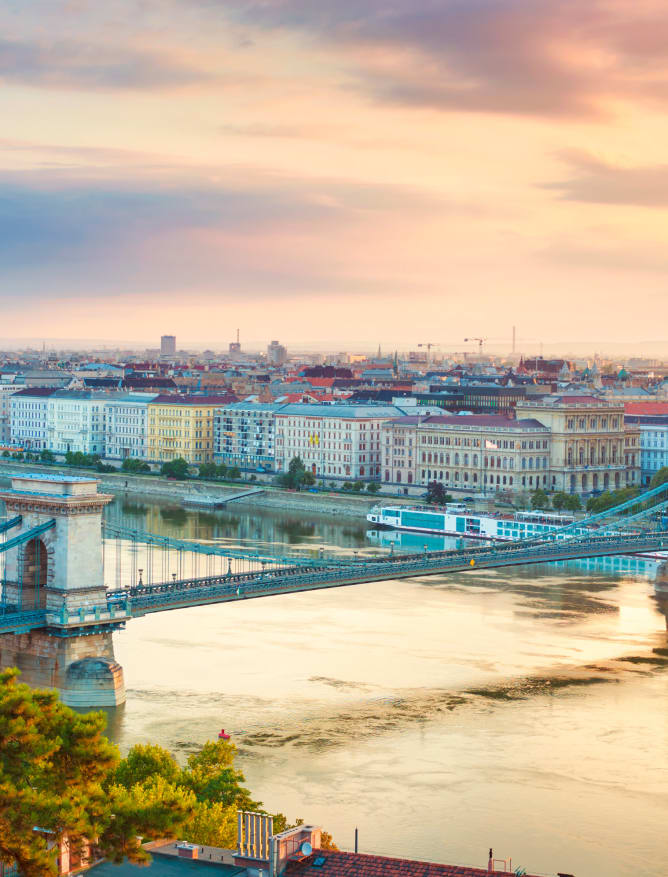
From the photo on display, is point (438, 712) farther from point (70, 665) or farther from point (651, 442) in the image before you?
point (651, 442)

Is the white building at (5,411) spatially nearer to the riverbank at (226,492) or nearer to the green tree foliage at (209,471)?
the riverbank at (226,492)

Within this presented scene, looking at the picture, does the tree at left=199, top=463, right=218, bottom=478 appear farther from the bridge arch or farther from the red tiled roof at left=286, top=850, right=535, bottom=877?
the red tiled roof at left=286, top=850, right=535, bottom=877

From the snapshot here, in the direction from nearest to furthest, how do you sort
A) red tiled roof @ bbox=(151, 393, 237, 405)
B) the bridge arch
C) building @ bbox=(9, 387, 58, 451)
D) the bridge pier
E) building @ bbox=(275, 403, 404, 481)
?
the bridge pier
the bridge arch
building @ bbox=(275, 403, 404, 481)
red tiled roof @ bbox=(151, 393, 237, 405)
building @ bbox=(9, 387, 58, 451)

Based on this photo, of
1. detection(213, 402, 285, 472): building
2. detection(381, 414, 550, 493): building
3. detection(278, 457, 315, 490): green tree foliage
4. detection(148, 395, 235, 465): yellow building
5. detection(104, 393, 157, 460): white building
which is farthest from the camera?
detection(104, 393, 157, 460): white building

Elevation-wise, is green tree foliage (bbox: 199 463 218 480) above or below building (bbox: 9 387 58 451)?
below

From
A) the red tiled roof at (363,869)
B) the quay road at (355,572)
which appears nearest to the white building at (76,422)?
the quay road at (355,572)

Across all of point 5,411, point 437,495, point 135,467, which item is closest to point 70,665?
point 437,495

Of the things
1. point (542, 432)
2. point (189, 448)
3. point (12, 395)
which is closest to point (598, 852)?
point (542, 432)

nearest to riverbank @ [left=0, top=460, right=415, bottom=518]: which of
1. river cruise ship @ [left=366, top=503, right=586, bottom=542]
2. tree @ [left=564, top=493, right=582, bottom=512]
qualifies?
river cruise ship @ [left=366, top=503, right=586, bottom=542]
